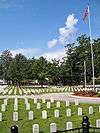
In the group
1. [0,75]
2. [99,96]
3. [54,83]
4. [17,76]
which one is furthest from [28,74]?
[0,75]

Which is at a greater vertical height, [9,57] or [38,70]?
[9,57]

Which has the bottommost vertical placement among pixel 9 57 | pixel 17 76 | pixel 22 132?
pixel 22 132

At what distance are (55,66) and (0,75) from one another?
90.5 m

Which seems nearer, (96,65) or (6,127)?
(6,127)

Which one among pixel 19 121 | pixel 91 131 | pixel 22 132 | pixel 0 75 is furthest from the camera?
pixel 0 75

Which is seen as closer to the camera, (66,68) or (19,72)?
(66,68)

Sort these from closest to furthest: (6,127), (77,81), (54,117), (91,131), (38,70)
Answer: (91,131), (6,127), (54,117), (38,70), (77,81)

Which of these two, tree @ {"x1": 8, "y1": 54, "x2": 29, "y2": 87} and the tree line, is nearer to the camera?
the tree line

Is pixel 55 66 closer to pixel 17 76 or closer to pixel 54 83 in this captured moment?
pixel 54 83

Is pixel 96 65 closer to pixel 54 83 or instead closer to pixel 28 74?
pixel 54 83

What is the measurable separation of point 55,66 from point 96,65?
10179mm

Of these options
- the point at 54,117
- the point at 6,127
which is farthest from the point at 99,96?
the point at 6,127

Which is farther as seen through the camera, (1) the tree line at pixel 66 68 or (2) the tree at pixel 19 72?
(2) the tree at pixel 19 72

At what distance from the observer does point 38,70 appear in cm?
9006
